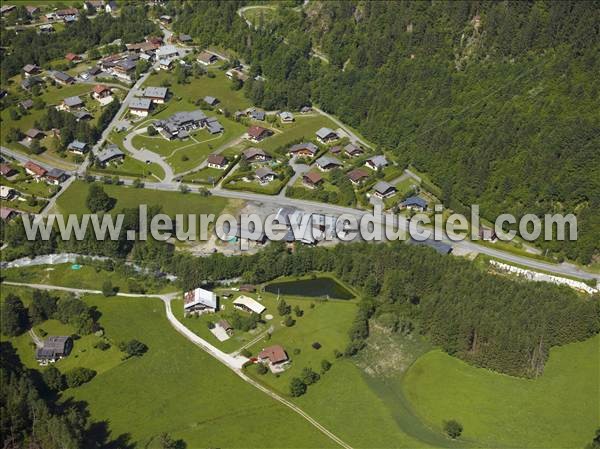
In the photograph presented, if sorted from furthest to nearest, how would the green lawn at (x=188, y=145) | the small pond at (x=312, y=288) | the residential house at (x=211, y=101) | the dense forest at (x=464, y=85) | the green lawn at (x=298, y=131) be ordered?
the residential house at (x=211, y=101), the green lawn at (x=298, y=131), the green lawn at (x=188, y=145), the dense forest at (x=464, y=85), the small pond at (x=312, y=288)

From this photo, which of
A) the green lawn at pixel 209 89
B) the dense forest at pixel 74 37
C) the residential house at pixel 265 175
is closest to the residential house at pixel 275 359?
the residential house at pixel 265 175

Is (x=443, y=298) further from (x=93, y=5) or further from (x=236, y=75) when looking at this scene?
(x=93, y=5)

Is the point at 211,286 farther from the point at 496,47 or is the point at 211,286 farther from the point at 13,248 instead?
the point at 496,47

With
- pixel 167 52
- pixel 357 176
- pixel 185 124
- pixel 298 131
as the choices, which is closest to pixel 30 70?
pixel 167 52

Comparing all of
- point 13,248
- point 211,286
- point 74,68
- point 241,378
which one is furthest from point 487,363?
point 74,68

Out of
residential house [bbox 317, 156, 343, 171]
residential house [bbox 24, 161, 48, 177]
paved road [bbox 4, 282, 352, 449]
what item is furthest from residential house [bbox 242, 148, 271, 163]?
paved road [bbox 4, 282, 352, 449]

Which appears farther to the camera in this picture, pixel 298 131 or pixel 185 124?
pixel 298 131

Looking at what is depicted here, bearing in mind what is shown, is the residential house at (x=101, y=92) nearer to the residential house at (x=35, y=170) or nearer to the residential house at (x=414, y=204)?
A: the residential house at (x=35, y=170)
